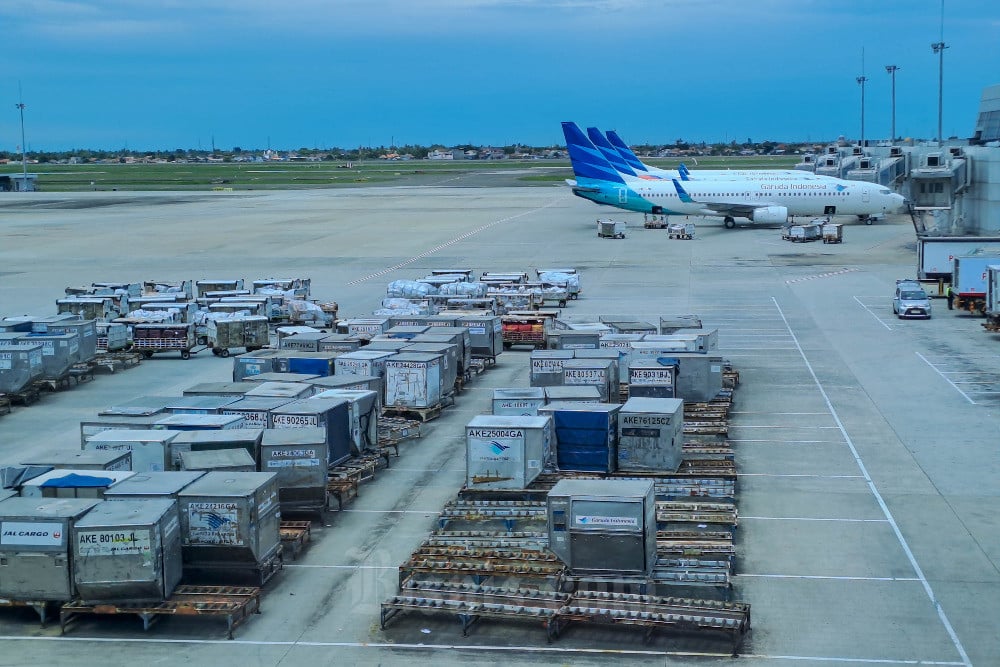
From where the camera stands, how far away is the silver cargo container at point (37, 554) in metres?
15.9

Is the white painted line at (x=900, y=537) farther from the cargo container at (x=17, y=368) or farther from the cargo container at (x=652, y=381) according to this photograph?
the cargo container at (x=17, y=368)

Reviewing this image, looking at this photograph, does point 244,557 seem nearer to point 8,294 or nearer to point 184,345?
point 184,345

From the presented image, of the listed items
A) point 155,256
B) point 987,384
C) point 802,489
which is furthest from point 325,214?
point 802,489

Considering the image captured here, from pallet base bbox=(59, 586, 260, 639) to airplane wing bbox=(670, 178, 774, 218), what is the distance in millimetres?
68753

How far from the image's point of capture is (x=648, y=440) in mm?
22016

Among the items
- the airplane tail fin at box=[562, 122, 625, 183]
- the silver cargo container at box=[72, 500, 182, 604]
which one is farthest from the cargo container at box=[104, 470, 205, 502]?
the airplane tail fin at box=[562, 122, 625, 183]

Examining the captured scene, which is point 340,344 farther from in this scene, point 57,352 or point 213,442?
point 213,442

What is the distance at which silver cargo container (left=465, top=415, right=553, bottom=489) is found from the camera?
68.7 feet

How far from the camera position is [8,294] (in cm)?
5181

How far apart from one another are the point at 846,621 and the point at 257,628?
8.11 metres

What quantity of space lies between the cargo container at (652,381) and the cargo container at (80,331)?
54.1ft

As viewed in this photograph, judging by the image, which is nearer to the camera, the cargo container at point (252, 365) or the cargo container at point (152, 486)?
the cargo container at point (152, 486)

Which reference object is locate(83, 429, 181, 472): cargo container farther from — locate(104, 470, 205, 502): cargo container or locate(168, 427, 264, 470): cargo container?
locate(104, 470, 205, 502): cargo container

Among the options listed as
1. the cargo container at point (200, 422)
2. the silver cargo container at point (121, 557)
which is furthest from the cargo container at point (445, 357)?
the silver cargo container at point (121, 557)
